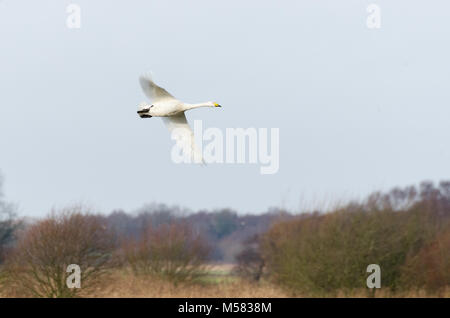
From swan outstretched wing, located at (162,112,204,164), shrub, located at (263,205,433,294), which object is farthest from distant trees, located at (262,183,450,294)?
swan outstretched wing, located at (162,112,204,164)

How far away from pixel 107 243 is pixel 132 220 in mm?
46121

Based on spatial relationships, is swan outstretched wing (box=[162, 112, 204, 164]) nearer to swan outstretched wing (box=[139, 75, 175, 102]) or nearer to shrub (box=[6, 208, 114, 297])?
swan outstretched wing (box=[139, 75, 175, 102])

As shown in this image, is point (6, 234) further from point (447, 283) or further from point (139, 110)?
point (139, 110)

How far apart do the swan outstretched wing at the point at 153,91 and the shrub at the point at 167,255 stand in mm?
29228

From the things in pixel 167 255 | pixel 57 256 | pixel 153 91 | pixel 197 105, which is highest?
pixel 153 91

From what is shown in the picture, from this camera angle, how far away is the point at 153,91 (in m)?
16.0

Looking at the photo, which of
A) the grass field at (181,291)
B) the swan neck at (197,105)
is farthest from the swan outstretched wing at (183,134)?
the grass field at (181,291)

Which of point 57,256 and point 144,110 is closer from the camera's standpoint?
point 144,110

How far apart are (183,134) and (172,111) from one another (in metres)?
1.61

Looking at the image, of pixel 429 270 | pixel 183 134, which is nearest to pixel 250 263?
pixel 429 270

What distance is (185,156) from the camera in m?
16.3

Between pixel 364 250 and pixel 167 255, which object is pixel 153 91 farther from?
pixel 167 255

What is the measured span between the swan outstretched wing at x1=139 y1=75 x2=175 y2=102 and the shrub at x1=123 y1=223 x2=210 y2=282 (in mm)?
29228
